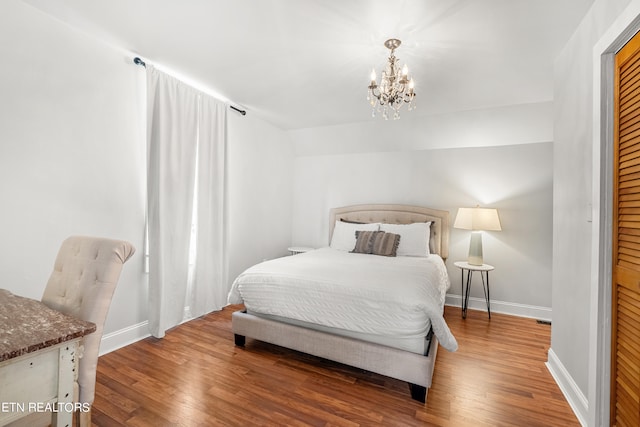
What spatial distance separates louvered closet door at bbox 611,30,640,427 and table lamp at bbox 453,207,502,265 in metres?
1.84

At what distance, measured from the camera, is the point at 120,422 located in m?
1.61

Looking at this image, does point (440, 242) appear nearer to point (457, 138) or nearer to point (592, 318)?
point (457, 138)

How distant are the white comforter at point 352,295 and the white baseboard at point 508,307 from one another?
4.27ft

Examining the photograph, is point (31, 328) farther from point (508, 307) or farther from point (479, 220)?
point (508, 307)

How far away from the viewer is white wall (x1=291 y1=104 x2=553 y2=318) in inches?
133

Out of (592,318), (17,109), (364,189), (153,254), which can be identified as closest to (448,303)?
(364,189)

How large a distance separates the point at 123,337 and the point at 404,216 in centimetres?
350

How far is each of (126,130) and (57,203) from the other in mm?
813

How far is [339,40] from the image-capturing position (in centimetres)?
212

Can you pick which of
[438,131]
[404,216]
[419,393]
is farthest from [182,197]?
[438,131]

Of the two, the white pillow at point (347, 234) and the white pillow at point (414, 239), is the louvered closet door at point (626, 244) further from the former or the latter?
the white pillow at point (347, 234)

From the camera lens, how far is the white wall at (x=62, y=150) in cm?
185

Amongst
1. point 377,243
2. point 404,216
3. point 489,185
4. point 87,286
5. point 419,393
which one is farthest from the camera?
point 404,216

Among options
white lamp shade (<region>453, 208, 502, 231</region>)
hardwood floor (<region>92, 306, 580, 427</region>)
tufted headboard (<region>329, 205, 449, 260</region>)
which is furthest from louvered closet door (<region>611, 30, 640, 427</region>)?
tufted headboard (<region>329, 205, 449, 260</region>)
